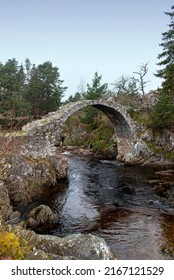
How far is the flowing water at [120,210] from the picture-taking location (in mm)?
9398

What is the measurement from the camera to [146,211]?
1280cm

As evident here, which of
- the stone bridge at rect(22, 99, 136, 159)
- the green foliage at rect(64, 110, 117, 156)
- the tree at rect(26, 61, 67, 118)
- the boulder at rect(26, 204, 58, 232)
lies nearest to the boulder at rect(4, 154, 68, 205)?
the stone bridge at rect(22, 99, 136, 159)

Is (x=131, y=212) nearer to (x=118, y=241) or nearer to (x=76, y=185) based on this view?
(x=118, y=241)

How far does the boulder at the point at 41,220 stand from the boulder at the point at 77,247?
539cm

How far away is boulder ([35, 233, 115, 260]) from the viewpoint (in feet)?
17.9

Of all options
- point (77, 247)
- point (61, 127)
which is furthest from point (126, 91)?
point (77, 247)

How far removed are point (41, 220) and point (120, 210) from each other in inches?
170

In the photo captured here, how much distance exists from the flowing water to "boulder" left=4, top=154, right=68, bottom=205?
3.45ft

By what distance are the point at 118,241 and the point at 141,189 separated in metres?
7.74

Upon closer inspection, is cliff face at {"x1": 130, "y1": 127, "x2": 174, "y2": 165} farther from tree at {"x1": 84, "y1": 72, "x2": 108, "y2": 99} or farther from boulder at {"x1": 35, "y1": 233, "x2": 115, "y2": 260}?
boulder at {"x1": 35, "y1": 233, "x2": 115, "y2": 260}

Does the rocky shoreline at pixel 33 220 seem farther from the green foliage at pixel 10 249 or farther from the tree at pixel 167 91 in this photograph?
the tree at pixel 167 91

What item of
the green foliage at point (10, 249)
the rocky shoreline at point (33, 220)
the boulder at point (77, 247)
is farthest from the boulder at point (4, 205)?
the green foliage at point (10, 249)
